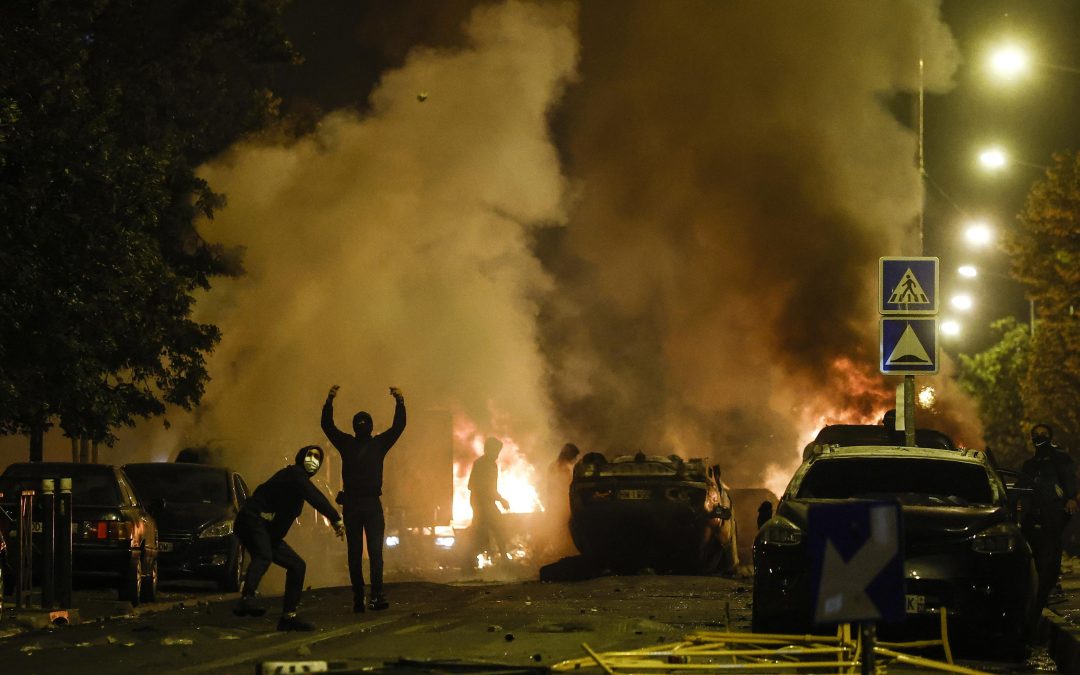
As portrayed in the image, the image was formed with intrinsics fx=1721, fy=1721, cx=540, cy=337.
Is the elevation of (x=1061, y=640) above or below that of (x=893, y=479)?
below

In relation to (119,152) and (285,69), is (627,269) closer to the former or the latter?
(285,69)

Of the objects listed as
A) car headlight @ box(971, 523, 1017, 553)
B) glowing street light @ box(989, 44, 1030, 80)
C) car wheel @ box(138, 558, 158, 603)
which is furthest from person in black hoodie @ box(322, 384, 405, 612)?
glowing street light @ box(989, 44, 1030, 80)

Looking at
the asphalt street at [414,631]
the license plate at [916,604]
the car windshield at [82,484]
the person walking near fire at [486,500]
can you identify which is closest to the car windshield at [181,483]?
the car windshield at [82,484]

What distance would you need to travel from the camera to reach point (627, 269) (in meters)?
48.8

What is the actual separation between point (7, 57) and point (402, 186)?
59.1 ft

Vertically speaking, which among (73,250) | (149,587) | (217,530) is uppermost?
(73,250)

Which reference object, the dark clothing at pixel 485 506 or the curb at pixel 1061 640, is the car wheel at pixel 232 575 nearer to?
the dark clothing at pixel 485 506

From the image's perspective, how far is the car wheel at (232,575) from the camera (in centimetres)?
2072

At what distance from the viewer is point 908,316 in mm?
15539

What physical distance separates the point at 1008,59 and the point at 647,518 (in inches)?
369

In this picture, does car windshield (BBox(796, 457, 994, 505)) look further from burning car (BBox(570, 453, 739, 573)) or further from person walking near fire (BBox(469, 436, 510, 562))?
person walking near fire (BBox(469, 436, 510, 562))

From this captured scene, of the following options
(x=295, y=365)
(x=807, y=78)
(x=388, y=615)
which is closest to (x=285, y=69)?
(x=295, y=365)

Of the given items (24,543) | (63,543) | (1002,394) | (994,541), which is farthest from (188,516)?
(1002,394)

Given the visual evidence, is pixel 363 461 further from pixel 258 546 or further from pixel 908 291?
pixel 908 291
